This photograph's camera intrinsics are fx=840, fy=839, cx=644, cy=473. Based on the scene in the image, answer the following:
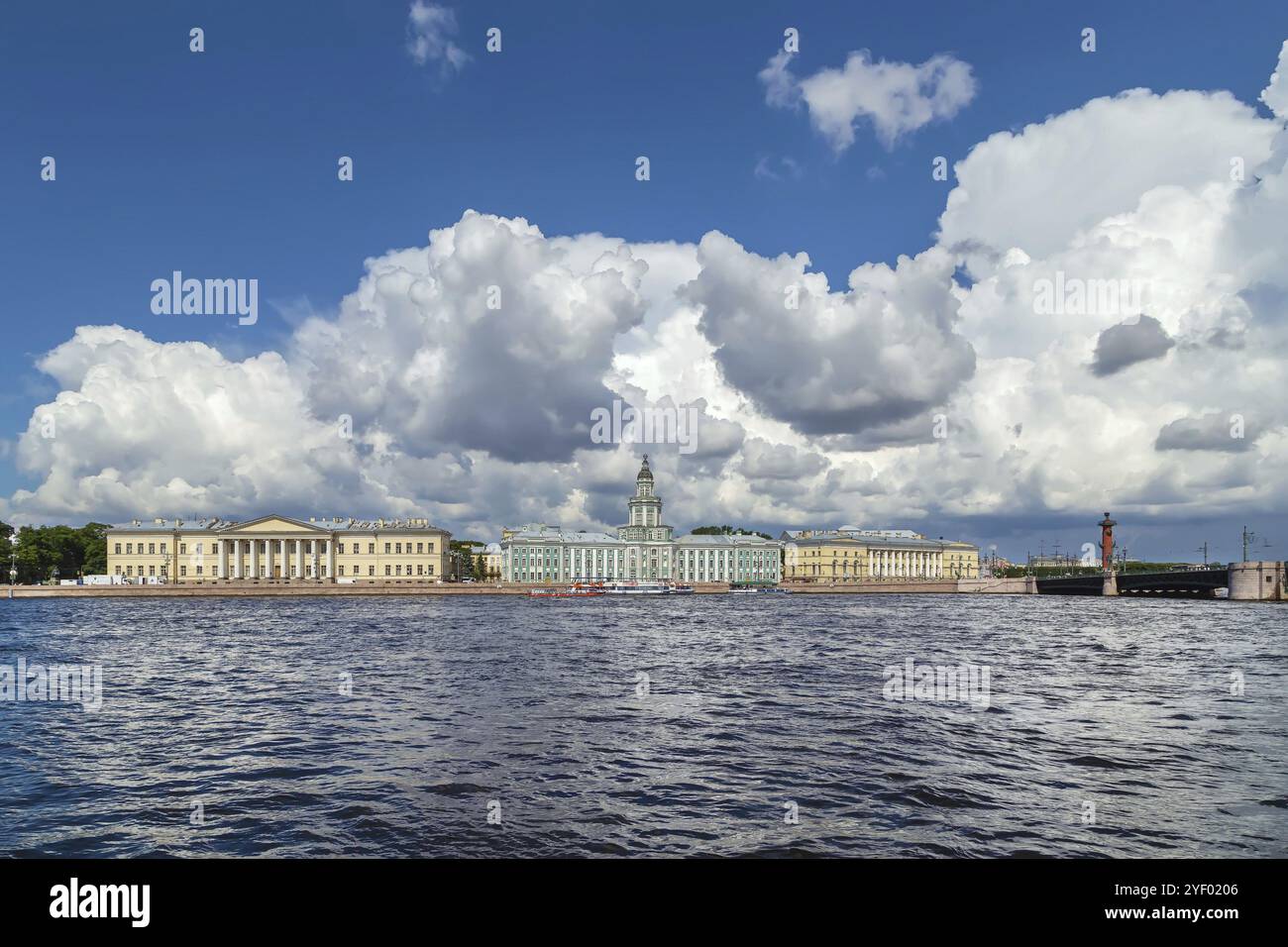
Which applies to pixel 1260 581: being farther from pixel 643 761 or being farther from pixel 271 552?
pixel 271 552

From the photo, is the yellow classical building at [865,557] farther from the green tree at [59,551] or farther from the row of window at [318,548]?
the green tree at [59,551]

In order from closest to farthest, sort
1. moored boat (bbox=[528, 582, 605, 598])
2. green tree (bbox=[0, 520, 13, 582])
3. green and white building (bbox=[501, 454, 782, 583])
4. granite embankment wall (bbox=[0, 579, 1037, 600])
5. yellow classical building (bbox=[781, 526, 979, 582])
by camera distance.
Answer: granite embankment wall (bbox=[0, 579, 1037, 600]) → moored boat (bbox=[528, 582, 605, 598]) → green tree (bbox=[0, 520, 13, 582]) → green and white building (bbox=[501, 454, 782, 583]) → yellow classical building (bbox=[781, 526, 979, 582])

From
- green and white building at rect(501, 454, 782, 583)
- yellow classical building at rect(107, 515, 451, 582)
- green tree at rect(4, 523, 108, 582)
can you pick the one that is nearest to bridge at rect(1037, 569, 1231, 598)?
green and white building at rect(501, 454, 782, 583)

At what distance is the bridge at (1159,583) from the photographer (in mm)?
99625

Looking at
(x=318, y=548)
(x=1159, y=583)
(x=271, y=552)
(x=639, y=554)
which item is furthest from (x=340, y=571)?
(x=1159, y=583)

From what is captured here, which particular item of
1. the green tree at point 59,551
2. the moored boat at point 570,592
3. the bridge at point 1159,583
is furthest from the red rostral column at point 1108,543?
the green tree at point 59,551

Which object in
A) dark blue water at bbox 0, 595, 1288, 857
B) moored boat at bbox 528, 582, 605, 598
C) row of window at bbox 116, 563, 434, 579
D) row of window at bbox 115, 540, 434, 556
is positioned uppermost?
dark blue water at bbox 0, 595, 1288, 857

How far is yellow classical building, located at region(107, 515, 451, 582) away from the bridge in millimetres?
96034

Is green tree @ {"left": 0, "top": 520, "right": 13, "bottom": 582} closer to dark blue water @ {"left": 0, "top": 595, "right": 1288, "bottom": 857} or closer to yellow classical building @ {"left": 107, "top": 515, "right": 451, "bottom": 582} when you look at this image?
yellow classical building @ {"left": 107, "top": 515, "right": 451, "bottom": 582}

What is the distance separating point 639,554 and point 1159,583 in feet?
255

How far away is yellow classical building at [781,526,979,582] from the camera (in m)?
160
